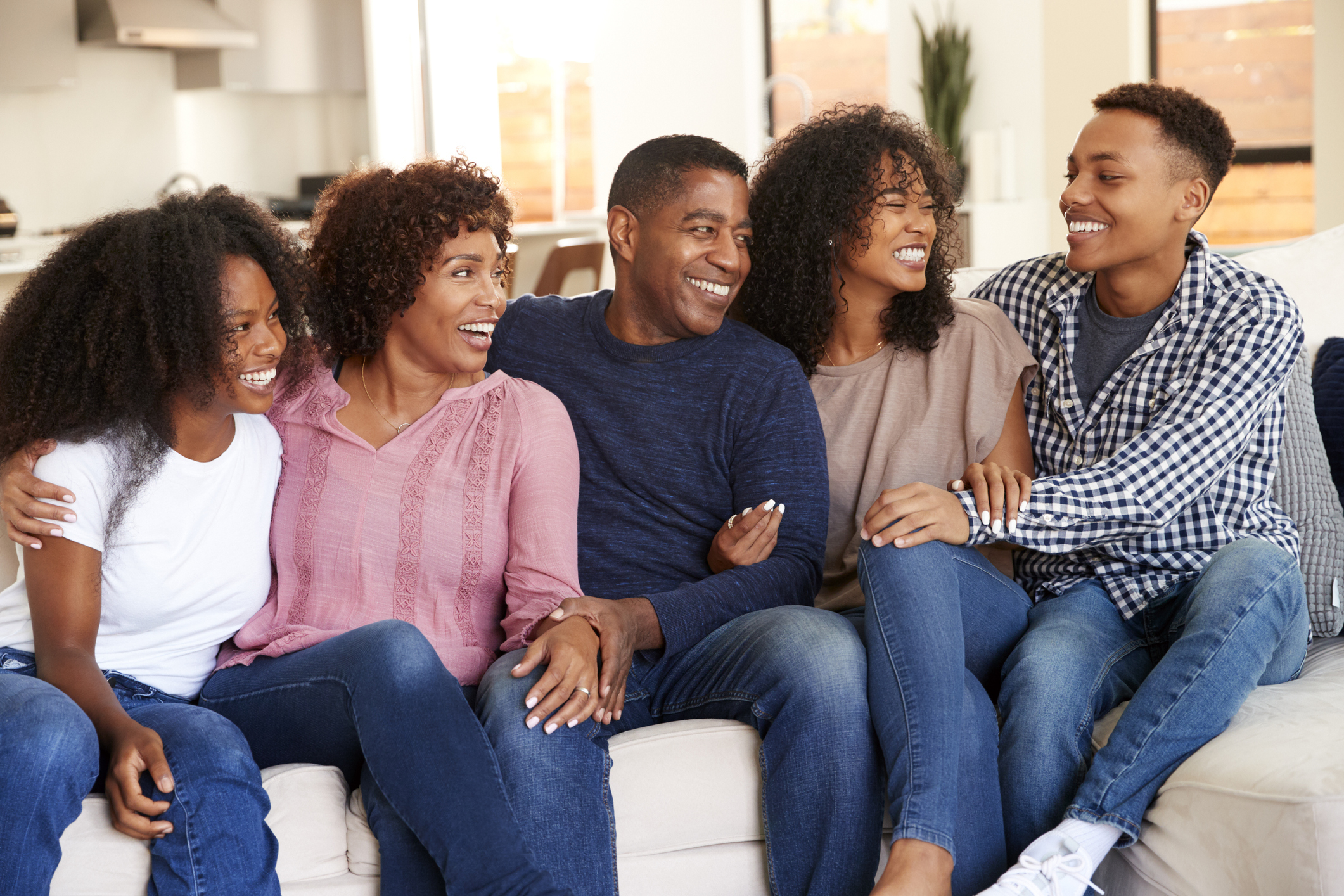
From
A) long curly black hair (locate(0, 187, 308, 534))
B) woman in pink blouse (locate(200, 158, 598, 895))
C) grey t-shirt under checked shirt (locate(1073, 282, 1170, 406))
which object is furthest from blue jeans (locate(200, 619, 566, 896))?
grey t-shirt under checked shirt (locate(1073, 282, 1170, 406))

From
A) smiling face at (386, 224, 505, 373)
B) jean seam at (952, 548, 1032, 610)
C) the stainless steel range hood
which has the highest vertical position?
the stainless steel range hood

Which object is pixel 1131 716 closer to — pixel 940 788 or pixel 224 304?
pixel 940 788

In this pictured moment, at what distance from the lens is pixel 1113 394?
6.11 feet

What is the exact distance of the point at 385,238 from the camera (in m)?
1.75

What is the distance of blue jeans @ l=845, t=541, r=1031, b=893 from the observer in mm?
1451

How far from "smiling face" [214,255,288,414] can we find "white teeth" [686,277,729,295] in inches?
24.3

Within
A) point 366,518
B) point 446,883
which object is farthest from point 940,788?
point 366,518

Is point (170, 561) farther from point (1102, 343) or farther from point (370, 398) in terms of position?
point (1102, 343)

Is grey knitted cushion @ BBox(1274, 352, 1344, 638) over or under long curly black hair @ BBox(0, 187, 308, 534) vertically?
under

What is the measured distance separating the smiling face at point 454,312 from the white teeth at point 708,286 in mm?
303

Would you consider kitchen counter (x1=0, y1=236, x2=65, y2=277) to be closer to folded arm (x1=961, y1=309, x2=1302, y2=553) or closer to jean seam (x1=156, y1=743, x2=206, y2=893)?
jean seam (x1=156, y1=743, x2=206, y2=893)

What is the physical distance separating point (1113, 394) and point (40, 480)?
1491mm

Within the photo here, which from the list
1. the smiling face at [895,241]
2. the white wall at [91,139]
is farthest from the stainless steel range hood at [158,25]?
the smiling face at [895,241]

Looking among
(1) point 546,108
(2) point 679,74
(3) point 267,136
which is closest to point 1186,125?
(2) point 679,74
